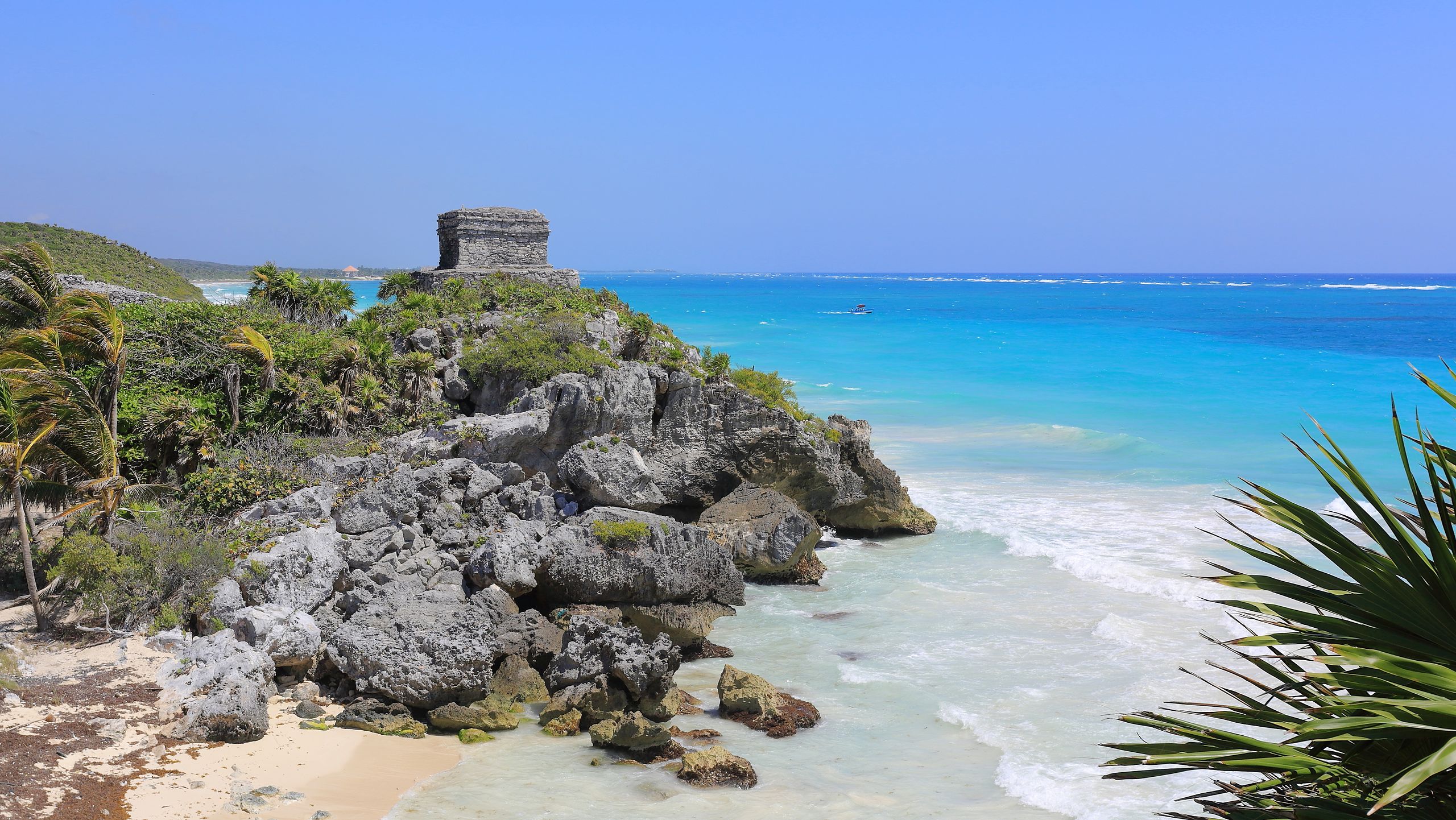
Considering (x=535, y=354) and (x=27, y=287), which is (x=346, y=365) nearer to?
(x=535, y=354)

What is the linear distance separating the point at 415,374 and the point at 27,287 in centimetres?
606

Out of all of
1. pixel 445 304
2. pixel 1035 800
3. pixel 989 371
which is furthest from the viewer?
pixel 989 371

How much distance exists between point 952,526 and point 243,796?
14104 mm

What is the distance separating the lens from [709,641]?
1346 centimetres

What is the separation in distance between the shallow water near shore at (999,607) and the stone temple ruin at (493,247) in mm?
10976

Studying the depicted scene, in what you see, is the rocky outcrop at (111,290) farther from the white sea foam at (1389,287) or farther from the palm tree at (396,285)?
the white sea foam at (1389,287)

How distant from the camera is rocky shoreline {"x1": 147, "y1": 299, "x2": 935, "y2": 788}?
10688mm

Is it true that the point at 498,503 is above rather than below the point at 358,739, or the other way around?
above

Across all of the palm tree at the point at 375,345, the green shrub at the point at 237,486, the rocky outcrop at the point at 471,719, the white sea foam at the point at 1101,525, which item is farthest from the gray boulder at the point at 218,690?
the white sea foam at the point at 1101,525

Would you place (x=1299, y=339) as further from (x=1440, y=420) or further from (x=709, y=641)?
(x=709, y=641)

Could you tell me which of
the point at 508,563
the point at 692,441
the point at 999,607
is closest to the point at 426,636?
the point at 508,563

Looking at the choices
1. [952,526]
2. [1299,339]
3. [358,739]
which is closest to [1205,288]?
[1299,339]

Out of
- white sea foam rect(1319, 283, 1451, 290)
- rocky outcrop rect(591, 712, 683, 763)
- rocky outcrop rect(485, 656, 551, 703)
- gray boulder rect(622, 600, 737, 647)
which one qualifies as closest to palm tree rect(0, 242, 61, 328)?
rocky outcrop rect(485, 656, 551, 703)

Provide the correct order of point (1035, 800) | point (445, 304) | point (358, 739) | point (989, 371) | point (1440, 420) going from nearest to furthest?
point (1035, 800), point (358, 739), point (445, 304), point (1440, 420), point (989, 371)
